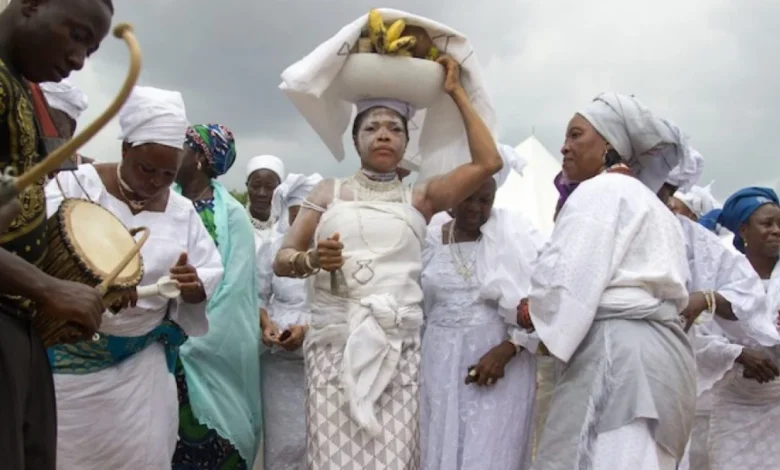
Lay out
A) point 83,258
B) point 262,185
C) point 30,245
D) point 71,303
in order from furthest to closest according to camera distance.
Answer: point 262,185
point 83,258
point 30,245
point 71,303

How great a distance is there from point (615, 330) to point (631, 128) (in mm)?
1090

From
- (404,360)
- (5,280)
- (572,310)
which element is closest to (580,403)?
(572,310)

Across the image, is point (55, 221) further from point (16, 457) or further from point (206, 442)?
point (206, 442)

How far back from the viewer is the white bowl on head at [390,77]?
4523 millimetres

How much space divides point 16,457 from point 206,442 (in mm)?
3054

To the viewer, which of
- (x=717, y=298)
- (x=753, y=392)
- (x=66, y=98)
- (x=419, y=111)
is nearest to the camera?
(x=419, y=111)

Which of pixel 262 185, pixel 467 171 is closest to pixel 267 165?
pixel 262 185

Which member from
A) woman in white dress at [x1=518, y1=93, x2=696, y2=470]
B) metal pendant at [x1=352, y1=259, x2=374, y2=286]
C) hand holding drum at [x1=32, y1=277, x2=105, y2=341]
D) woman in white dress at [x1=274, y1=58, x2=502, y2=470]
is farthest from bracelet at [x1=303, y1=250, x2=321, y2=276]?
hand holding drum at [x1=32, y1=277, x2=105, y2=341]

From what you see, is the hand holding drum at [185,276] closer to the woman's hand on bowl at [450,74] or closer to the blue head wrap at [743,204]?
the woman's hand on bowl at [450,74]

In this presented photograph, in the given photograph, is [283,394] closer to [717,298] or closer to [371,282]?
[371,282]

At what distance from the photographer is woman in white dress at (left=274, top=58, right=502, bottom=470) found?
418cm

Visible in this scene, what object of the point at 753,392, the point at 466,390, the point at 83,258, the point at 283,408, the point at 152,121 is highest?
the point at 152,121

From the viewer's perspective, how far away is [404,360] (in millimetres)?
4328

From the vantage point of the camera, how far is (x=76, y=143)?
2180 millimetres
